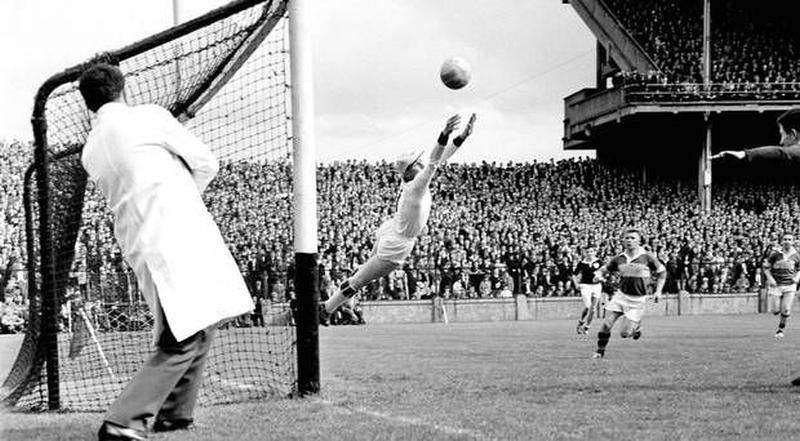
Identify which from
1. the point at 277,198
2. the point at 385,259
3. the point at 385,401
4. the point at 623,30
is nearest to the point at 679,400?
the point at 385,401

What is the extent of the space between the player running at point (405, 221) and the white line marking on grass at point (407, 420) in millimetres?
3694

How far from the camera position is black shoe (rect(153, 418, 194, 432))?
293 inches

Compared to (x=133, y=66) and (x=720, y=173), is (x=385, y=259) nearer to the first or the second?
(x=133, y=66)

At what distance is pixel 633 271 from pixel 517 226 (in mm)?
20933

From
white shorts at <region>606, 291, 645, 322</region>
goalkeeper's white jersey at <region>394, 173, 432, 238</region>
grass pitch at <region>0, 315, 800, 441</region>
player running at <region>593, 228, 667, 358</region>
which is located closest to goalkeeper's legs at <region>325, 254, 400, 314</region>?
goalkeeper's white jersey at <region>394, 173, 432, 238</region>

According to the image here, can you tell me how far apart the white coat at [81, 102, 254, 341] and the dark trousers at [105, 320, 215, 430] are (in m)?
0.15

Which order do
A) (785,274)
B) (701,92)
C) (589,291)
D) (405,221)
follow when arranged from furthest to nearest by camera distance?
(701,92) < (589,291) < (785,274) < (405,221)

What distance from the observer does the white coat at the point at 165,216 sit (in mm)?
6863

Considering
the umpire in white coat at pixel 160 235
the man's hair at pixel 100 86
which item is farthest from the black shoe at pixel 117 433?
the man's hair at pixel 100 86

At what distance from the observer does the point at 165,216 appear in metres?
6.94

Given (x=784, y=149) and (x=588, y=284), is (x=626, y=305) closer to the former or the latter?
(x=588, y=284)

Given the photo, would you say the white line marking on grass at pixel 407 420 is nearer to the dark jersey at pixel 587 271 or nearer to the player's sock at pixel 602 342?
the player's sock at pixel 602 342

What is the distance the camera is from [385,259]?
1295cm

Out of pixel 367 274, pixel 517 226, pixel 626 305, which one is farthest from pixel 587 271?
pixel 367 274
